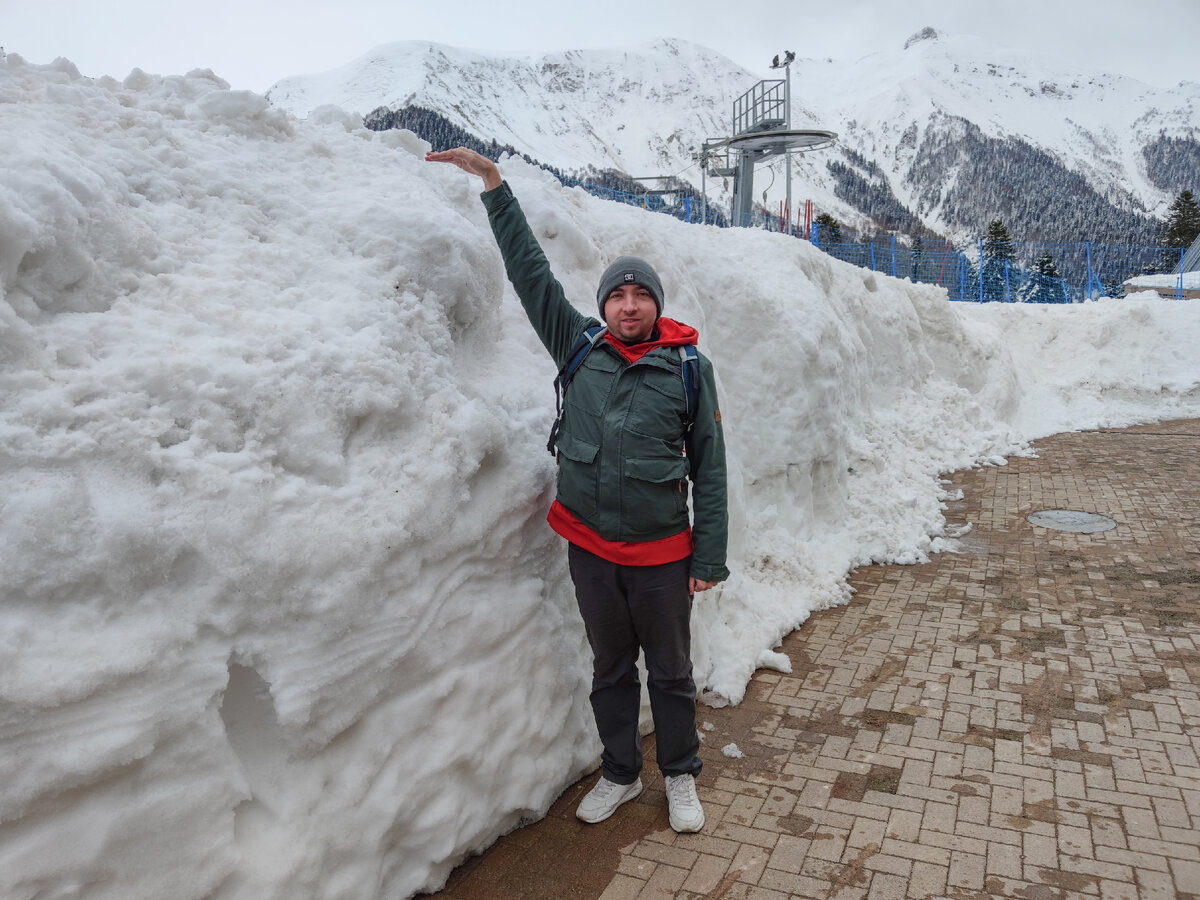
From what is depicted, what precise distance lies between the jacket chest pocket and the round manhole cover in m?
5.12

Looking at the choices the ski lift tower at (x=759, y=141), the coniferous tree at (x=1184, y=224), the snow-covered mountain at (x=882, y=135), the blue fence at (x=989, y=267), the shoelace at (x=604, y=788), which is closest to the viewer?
the shoelace at (x=604, y=788)

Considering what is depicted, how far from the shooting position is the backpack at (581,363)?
2873 millimetres

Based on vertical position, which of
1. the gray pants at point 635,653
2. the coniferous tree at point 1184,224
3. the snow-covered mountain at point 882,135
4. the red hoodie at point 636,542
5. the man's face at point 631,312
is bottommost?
the gray pants at point 635,653

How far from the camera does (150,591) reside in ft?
7.09

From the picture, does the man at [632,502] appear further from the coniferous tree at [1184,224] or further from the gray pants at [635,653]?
the coniferous tree at [1184,224]

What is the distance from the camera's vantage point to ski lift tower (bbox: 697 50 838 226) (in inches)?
650

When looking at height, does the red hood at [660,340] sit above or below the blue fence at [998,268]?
below

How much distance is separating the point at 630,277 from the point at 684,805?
190 cm

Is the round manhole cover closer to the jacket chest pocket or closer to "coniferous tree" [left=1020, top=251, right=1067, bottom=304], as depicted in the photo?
the jacket chest pocket

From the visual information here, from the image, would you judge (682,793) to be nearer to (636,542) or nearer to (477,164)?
(636,542)

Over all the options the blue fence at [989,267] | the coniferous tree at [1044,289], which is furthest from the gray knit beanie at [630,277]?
the coniferous tree at [1044,289]

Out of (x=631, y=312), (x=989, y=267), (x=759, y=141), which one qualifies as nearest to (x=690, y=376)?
(x=631, y=312)

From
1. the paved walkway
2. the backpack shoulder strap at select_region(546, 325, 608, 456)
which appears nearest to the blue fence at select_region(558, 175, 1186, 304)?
the paved walkway

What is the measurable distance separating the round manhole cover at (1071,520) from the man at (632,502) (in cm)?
494
